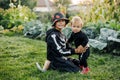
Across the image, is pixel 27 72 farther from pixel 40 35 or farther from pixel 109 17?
pixel 109 17

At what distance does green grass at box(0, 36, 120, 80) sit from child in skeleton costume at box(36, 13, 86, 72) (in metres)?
0.13

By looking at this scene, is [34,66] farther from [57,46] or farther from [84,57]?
[84,57]

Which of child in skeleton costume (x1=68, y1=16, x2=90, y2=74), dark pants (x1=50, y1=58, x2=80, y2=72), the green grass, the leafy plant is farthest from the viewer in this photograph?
the leafy plant

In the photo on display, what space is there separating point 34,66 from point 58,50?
80cm

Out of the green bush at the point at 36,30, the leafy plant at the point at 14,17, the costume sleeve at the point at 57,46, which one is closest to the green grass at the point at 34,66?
the costume sleeve at the point at 57,46

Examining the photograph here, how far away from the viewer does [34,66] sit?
5438 millimetres

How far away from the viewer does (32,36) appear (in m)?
9.93

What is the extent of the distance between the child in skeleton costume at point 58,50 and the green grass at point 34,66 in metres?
0.13

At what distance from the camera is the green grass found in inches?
185

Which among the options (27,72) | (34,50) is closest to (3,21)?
(34,50)

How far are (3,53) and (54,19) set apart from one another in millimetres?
2401

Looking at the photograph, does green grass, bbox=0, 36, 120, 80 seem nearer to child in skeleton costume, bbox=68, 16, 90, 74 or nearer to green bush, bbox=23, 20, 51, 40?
child in skeleton costume, bbox=68, 16, 90, 74

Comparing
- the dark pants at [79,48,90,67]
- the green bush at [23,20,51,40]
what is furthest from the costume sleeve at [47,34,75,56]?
the green bush at [23,20,51,40]

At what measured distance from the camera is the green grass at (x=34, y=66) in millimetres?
4688
